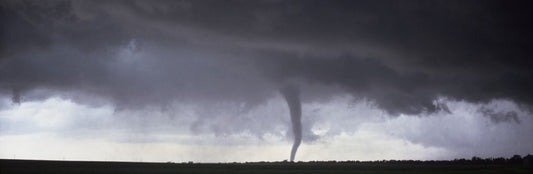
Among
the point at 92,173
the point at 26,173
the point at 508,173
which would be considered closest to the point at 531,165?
the point at 508,173

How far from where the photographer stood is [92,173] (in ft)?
308

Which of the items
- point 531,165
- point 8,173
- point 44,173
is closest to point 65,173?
point 44,173

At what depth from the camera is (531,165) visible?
520 ft

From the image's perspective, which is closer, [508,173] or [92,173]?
[92,173]

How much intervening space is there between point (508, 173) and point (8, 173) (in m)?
106

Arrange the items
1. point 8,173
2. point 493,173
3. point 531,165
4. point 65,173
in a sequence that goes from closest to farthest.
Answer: point 8,173
point 65,173
point 493,173
point 531,165

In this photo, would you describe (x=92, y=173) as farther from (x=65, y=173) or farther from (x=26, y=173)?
(x=26, y=173)

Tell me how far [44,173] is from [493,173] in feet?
313

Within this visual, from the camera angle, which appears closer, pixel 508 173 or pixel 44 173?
→ pixel 44 173

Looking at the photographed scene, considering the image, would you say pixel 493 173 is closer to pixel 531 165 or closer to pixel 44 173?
pixel 531 165

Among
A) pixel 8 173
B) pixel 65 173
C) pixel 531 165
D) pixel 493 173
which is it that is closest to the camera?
pixel 8 173

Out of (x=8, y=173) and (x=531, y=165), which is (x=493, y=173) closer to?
(x=531, y=165)

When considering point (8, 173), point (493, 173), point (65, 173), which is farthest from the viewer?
point (493, 173)

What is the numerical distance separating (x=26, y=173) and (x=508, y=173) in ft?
339
